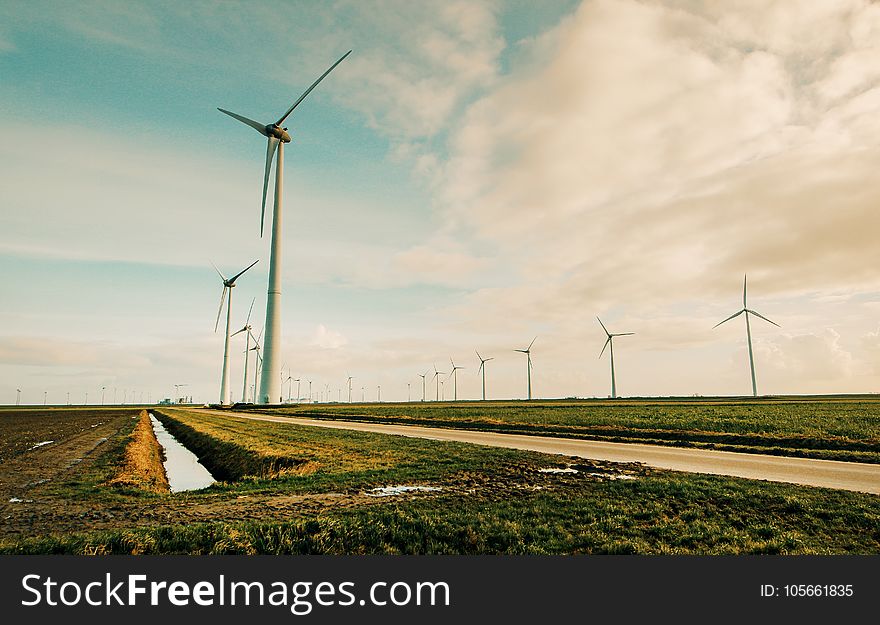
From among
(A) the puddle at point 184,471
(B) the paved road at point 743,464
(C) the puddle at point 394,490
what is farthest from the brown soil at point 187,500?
(A) the puddle at point 184,471

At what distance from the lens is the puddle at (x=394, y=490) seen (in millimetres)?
15969

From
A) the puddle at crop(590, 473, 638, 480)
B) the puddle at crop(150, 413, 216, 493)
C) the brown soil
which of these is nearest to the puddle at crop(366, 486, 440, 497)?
the brown soil

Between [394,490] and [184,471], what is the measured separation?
65.8ft

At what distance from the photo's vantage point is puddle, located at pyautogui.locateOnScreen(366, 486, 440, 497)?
1597cm

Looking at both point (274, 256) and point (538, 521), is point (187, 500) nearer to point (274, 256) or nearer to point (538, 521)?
point (538, 521)

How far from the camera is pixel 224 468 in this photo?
29797 millimetres

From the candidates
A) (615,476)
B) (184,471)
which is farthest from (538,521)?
(184,471)

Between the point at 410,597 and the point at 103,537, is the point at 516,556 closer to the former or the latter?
the point at 410,597

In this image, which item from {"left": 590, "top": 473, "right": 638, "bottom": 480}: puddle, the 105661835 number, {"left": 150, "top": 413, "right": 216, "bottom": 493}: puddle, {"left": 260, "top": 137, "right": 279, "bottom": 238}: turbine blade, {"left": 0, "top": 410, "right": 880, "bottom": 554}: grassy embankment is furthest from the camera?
{"left": 260, "top": 137, "right": 279, "bottom": 238}: turbine blade

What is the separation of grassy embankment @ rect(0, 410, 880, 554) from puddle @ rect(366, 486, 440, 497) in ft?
1.81

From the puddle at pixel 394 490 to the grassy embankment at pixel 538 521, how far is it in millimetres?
552

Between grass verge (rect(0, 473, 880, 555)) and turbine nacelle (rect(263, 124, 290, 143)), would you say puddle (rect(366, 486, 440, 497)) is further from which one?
turbine nacelle (rect(263, 124, 290, 143))

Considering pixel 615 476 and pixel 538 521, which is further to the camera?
pixel 615 476

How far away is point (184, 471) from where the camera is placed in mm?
30766
